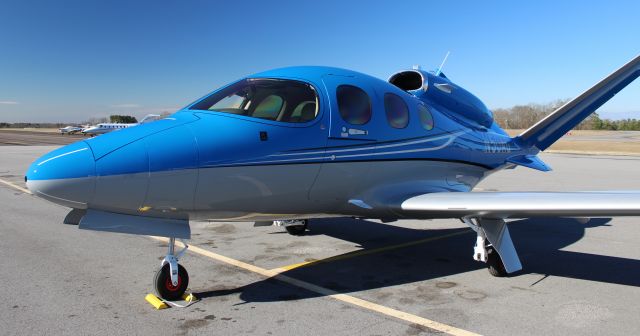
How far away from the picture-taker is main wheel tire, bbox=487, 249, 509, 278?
6145mm

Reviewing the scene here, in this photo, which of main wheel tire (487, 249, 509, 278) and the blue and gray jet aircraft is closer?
the blue and gray jet aircraft

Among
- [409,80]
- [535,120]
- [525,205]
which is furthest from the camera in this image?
[535,120]

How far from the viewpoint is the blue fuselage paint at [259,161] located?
418 cm

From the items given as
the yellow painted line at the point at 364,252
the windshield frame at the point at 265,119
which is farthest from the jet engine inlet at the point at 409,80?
the windshield frame at the point at 265,119

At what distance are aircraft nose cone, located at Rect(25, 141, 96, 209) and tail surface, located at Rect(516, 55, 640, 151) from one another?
27.2 ft

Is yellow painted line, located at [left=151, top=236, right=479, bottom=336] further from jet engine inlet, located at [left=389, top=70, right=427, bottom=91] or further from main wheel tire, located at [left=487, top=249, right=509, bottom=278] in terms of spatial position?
jet engine inlet, located at [left=389, top=70, right=427, bottom=91]

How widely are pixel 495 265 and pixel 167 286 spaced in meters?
4.16

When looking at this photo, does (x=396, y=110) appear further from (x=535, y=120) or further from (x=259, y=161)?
(x=535, y=120)

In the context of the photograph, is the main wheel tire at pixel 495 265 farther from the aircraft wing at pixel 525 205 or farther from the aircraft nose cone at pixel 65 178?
the aircraft nose cone at pixel 65 178

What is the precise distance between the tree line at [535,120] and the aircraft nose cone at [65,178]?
123593 millimetres

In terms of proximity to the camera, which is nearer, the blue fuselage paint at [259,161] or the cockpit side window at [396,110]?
the blue fuselage paint at [259,161]

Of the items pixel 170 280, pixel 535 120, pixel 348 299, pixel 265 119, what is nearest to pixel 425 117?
pixel 265 119

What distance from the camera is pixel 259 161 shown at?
4.85 m

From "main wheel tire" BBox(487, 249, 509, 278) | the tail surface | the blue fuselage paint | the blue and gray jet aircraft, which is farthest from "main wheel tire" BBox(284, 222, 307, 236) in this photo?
the tail surface
